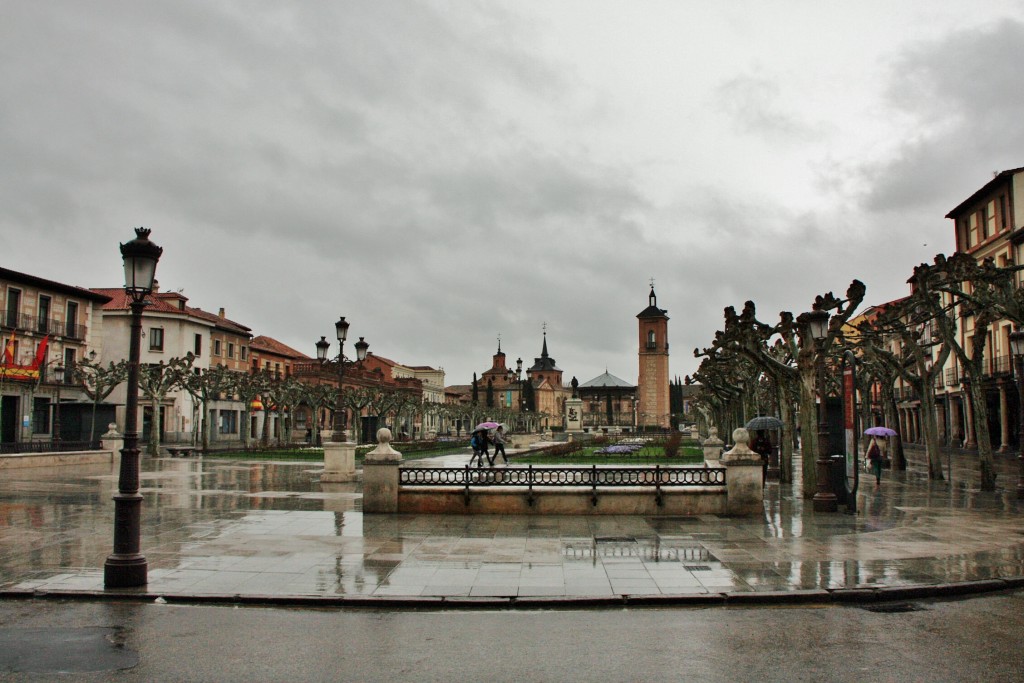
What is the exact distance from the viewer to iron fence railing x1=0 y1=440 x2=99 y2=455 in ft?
103

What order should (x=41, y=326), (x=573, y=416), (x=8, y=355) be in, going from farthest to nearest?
1. (x=573, y=416)
2. (x=41, y=326)
3. (x=8, y=355)

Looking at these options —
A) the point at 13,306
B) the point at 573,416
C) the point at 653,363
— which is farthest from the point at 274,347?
the point at 653,363

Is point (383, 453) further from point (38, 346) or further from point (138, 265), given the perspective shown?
point (38, 346)

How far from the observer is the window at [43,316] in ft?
160

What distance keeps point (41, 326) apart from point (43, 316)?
0.72 meters

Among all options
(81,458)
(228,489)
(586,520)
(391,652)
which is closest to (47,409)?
(81,458)

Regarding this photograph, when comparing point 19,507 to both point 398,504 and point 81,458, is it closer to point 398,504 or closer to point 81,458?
point 398,504

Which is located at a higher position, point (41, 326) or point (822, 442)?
point (41, 326)

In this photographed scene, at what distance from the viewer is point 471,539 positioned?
13.0 meters

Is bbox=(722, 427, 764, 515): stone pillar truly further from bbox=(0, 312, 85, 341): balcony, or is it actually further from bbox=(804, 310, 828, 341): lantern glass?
bbox=(0, 312, 85, 341): balcony

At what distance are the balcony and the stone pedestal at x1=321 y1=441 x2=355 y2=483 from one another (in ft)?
106

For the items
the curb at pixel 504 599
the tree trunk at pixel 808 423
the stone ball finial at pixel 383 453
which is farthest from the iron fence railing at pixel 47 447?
the tree trunk at pixel 808 423

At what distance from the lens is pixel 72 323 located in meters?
51.7

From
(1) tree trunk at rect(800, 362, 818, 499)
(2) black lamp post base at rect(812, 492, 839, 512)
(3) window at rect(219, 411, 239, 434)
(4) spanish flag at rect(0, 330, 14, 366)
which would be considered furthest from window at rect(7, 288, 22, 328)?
(2) black lamp post base at rect(812, 492, 839, 512)
